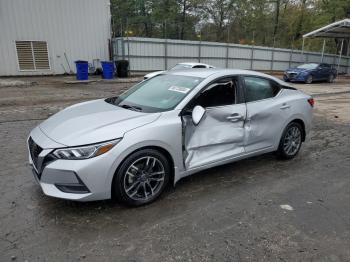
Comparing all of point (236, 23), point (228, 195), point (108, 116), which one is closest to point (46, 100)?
point (108, 116)

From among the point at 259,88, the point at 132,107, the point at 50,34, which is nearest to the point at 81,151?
the point at 132,107

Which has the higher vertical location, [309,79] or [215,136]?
[215,136]

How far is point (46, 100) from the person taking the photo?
10758 millimetres

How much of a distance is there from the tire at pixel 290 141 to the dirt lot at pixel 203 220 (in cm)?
21

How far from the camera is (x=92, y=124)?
3266 mm

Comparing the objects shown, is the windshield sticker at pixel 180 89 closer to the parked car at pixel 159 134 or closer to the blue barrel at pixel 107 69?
the parked car at pixel 159 134

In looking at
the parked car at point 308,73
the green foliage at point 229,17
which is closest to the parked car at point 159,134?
the parked car at point 308,73

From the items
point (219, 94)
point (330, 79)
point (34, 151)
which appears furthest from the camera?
point (330, 79)

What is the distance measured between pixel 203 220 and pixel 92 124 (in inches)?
62.7

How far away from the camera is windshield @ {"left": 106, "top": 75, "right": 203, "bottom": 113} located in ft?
12.1

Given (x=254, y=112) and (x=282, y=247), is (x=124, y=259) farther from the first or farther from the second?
(x=254, y=112)

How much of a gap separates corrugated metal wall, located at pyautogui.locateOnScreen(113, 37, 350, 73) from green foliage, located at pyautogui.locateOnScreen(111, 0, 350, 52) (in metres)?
2.39

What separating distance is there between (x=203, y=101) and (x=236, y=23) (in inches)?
1411

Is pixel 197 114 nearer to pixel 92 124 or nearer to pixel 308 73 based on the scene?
pixel 92 124
